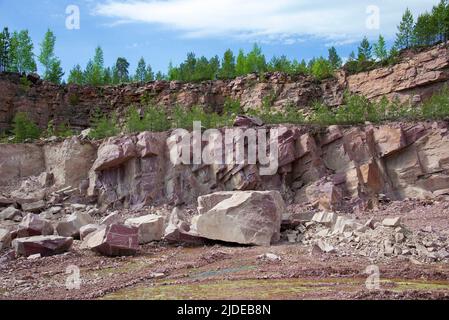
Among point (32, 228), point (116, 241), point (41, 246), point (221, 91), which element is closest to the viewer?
point (116, 241)

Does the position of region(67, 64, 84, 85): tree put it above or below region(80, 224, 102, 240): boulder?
above

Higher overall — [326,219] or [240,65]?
[240,65]

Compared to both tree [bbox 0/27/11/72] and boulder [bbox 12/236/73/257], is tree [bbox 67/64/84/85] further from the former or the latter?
boulder [bbox 12/236/73/257]

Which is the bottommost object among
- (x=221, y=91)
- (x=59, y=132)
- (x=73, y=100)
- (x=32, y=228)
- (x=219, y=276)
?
(x=219, y=276)

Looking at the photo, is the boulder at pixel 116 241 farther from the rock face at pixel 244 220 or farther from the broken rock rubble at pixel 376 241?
the broken rock rubble at pixel 376 241

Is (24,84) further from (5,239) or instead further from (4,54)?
(5,239)

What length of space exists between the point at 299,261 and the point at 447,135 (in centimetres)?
1083

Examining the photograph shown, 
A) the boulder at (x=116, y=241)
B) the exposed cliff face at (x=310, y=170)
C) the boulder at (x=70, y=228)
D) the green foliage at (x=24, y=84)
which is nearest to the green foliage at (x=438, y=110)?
the exposed cliff face at (x=310, y=170)

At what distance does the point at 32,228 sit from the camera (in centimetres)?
1272

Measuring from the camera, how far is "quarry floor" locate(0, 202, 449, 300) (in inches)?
302

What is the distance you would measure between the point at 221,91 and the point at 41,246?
2635cm

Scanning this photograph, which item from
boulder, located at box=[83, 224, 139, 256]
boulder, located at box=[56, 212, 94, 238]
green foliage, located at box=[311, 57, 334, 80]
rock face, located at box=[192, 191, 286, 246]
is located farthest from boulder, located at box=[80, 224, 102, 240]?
green foliage, located at box=[311, 57, 334, 80]

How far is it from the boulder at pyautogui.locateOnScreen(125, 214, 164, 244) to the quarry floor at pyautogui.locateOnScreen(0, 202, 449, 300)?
20.8 inches

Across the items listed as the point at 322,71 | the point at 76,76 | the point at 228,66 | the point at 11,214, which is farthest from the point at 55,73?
the point at 11,214
